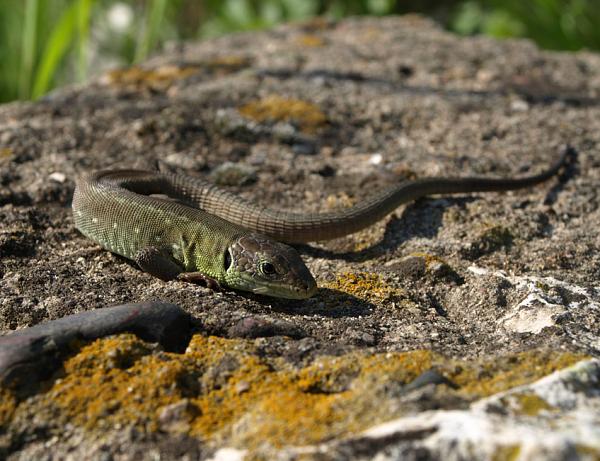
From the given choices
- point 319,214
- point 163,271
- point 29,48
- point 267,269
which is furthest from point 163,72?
point 267,269

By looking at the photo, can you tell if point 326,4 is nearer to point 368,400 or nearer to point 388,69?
point 388,69

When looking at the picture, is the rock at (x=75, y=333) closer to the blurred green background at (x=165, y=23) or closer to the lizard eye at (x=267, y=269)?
the lizard eye at (x=267, y=269)

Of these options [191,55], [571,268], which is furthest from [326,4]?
[571,268]

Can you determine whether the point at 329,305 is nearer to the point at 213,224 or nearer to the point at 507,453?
the point at 213,224

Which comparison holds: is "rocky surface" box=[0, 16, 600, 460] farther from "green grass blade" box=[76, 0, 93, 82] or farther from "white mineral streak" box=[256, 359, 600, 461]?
"green grass blade" box=[76, 0, 93, 82]

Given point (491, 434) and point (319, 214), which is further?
point (319, 214)

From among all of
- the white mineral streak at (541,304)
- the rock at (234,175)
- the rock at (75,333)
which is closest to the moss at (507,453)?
the white mineral streak at (541,304)
